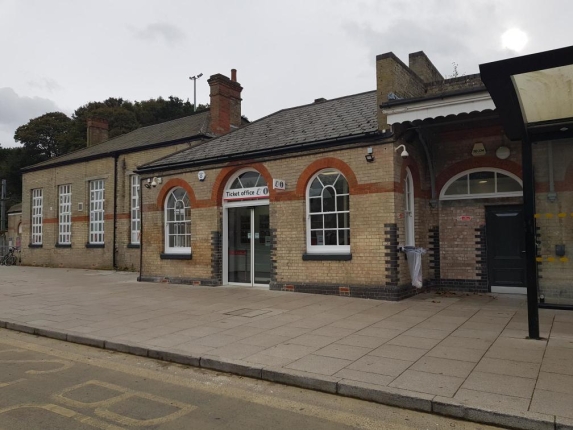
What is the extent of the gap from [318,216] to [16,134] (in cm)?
5795

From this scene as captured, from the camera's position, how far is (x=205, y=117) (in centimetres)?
2175

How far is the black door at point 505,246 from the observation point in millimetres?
10875

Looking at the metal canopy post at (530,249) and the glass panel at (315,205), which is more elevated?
the glass panel at (315,205)

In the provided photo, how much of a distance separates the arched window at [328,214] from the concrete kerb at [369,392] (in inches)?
235

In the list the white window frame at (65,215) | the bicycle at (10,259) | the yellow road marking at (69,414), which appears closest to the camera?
the yellow road marking at (69,414)

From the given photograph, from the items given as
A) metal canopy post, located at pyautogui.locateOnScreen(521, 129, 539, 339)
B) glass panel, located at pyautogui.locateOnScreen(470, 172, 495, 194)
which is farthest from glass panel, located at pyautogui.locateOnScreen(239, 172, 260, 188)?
metal canopy post, located at pyautogui.locateOnScreen(521, 129, 539, 339)

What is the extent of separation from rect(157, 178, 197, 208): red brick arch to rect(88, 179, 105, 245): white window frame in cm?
898

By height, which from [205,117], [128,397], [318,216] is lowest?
[128,397]

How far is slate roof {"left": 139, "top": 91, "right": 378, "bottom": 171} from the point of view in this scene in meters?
11.8

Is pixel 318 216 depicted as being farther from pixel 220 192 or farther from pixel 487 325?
pixel 487 325

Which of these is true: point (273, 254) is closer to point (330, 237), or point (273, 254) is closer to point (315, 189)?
point (330, 237)

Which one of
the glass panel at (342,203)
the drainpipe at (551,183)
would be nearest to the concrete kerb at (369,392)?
the glass panel at (342,203)

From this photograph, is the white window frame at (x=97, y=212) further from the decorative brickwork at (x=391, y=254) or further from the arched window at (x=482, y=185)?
the arched window at (x=482, y=185)

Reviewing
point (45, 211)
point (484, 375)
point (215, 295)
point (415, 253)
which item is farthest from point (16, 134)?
point (484, 375)
